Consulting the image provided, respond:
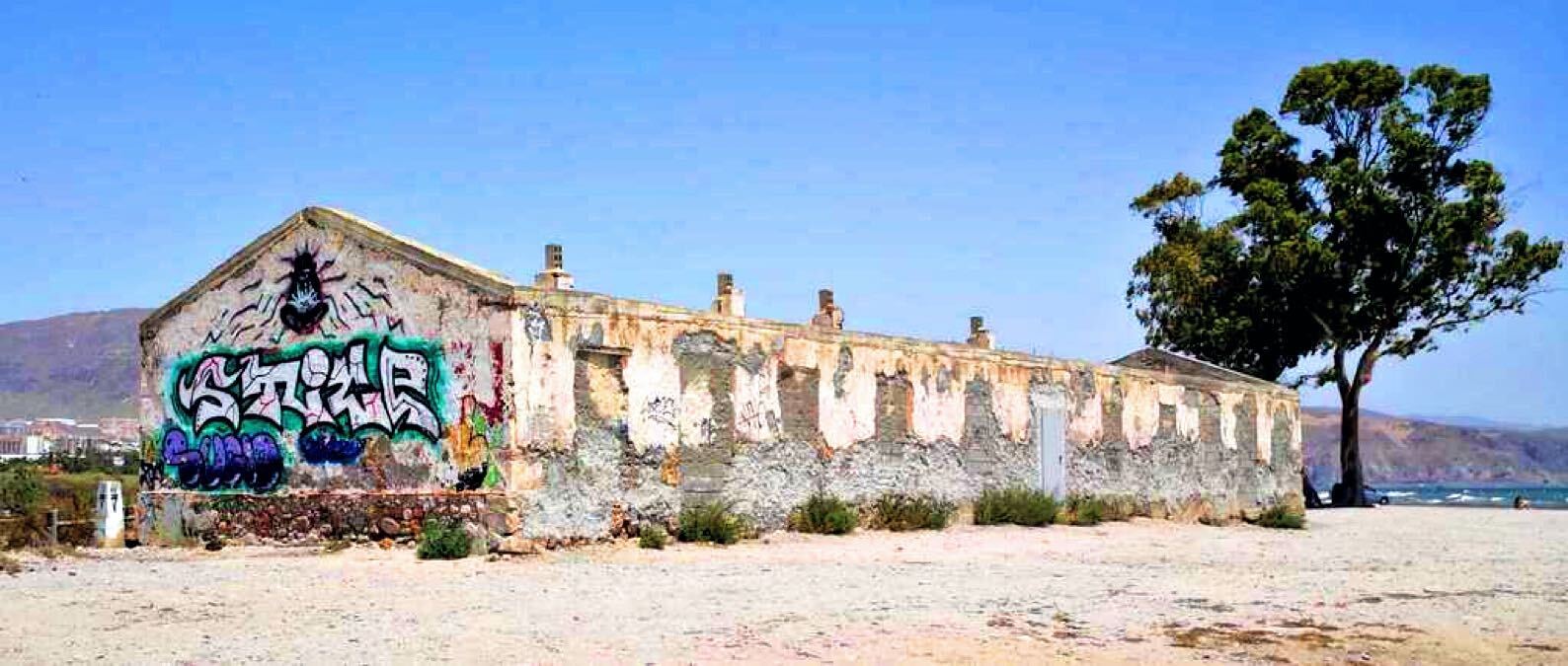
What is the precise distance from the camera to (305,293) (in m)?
20.3

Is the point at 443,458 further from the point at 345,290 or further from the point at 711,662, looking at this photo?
the point at 711,662

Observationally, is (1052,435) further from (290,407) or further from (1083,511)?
(290,407)

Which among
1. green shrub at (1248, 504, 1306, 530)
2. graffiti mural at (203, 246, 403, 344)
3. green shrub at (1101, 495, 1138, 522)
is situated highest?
graffiti mural at (203, 246, 403, 344)

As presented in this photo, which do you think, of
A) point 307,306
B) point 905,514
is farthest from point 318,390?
point 905,514

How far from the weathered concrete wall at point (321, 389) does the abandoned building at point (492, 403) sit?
0.03 meters

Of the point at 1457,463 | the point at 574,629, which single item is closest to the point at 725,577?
the point at 574,629

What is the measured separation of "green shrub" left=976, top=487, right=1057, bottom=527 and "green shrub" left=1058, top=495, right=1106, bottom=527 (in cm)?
77

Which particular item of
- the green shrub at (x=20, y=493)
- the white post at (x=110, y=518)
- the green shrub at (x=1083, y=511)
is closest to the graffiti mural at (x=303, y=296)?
the white post at (x=110, y=518)

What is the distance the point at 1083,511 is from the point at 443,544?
1214 centimetres

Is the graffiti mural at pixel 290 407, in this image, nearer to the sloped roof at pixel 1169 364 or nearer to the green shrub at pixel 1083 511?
the green shrub at pixel 1083 511

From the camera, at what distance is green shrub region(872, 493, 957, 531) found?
902 inches

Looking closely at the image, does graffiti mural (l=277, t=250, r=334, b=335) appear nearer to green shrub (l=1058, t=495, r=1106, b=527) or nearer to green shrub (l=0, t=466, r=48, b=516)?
green shrub (l=0, t=466, r=48, b=516)

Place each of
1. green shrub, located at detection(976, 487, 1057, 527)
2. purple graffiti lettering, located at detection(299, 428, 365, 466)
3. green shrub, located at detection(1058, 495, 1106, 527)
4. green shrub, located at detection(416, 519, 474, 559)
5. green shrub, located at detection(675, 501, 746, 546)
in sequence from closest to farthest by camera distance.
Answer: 1. green shrub, located at detection(416, 519, 474, 559)
2. purple graffiti lettering, located at detection(299, 428, 365, 466)
3. green shrub, located at detection(675, 501, 746, 546)
4. green shrub, located at detection(976, 487, 1057, 527)
5. green shrub, located at detection(1058, 495, 1106, 527)

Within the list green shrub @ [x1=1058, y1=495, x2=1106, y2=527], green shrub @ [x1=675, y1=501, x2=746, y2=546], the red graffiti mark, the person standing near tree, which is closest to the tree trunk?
the person standing near tree
